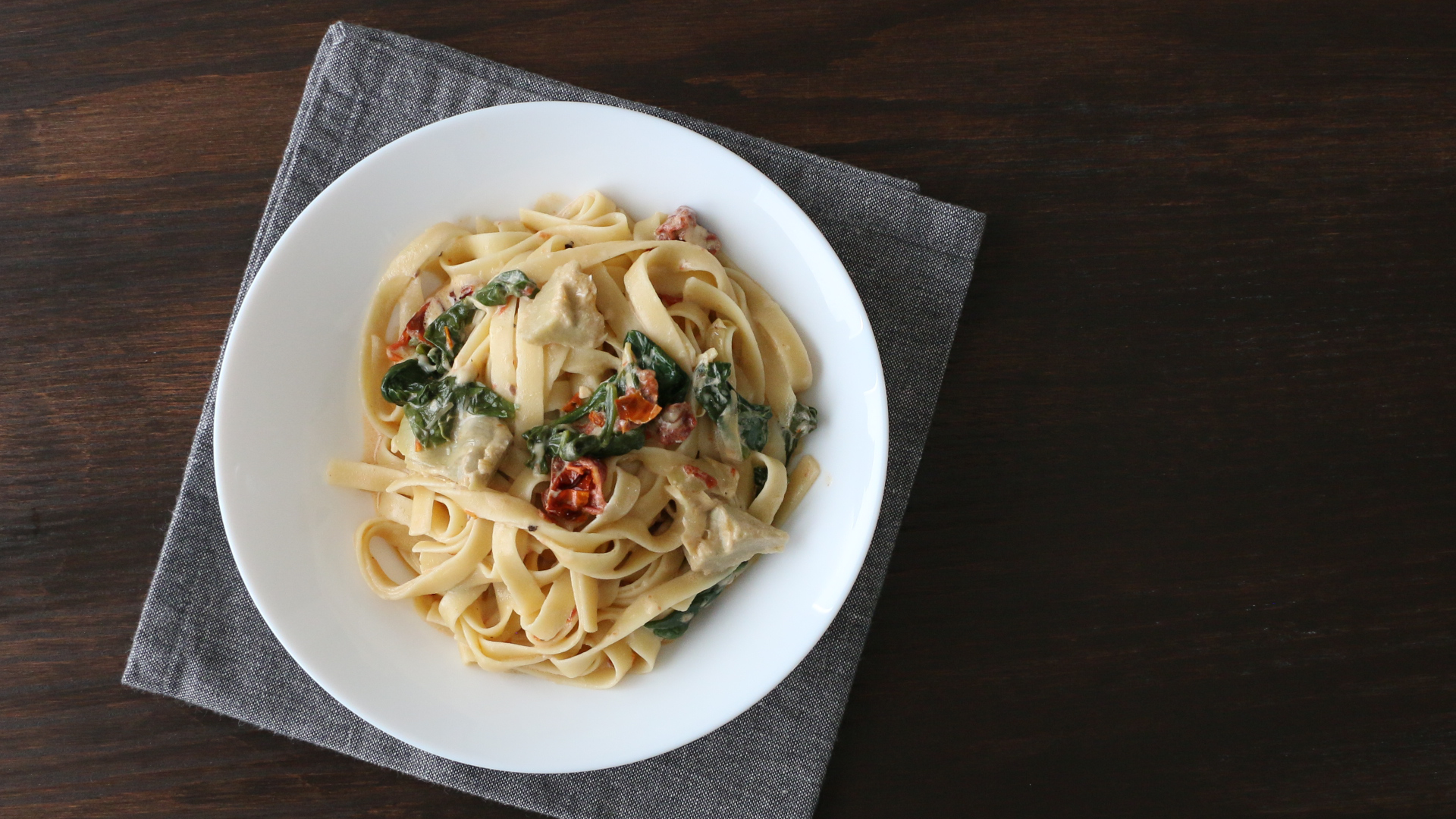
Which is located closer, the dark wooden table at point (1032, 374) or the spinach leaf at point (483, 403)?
the spinach leaf at point (483, 403)

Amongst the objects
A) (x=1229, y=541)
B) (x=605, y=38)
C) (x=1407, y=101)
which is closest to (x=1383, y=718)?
(x=1229, y=541)

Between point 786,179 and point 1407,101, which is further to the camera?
point 1407,101

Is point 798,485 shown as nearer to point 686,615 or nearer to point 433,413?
point 686,615

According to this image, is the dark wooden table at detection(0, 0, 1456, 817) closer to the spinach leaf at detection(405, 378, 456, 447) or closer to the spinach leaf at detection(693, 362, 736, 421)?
the spinach leaf at detection(693, 362, 736, 421)

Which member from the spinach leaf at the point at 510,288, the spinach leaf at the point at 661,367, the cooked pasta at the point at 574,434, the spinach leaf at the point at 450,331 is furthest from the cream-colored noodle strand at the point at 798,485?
the spinach leaf at the point at 450,331

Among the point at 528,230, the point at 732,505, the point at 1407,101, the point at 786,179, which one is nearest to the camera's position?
the point at 732,505

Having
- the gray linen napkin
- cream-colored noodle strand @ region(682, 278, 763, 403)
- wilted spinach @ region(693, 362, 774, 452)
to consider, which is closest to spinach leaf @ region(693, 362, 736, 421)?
wilted spinach @ region(693, 362, 774, 452)

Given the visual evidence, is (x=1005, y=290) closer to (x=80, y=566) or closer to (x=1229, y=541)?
(x=1229, y=541)

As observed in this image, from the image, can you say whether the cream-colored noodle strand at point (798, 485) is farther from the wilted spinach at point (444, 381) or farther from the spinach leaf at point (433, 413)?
the spinach leaf at point (433, 413)

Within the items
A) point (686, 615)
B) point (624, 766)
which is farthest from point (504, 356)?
point (624, 766)
